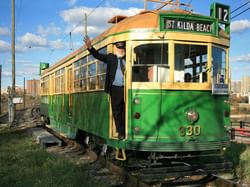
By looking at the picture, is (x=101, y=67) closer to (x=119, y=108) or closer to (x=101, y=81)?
(x=101, y=81)

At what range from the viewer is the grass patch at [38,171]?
6977mm

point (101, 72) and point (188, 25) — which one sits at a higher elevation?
point (188, 25)

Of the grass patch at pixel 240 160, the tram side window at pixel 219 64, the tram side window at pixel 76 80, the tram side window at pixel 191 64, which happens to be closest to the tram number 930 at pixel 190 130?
the tram side window at pixel 191 64

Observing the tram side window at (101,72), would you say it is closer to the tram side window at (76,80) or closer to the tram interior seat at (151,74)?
the tram interior seat at (151,74)

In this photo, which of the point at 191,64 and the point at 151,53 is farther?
the point at 191,64

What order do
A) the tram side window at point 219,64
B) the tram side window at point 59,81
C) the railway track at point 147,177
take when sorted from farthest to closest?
the tram side window at point 59,81
the tram side window at point 219,64
the railway track at point 147,177

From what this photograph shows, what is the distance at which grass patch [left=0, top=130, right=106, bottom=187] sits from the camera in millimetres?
6977

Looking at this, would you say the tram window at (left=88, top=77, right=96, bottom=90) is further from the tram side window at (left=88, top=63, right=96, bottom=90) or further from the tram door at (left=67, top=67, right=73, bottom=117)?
the tram door at (left=67, top=67, right=73, bottom=117)

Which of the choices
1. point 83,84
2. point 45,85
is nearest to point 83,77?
point 83,84

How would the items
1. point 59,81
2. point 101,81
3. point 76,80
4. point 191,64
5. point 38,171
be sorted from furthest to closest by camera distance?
point 59,81 → point 76,80 → point 101,81 → point 38,171 → point 191,64

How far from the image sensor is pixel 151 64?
734 cm

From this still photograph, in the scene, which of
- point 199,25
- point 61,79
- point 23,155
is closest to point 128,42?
point 199,25

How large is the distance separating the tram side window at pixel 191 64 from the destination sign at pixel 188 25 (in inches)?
12.9

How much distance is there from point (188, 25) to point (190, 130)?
1986 millimetres
